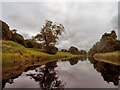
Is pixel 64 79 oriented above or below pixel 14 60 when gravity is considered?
below

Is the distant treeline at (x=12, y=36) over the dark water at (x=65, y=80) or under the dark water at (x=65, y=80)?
over

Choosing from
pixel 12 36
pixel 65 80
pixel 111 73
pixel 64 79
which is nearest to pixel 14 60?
pixel 64 79

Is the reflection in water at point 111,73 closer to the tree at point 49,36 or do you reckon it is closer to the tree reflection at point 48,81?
the tree reflection at point 48,81

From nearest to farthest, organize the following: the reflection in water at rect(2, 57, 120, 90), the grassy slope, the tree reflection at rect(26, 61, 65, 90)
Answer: the tree reflection at rect(26, 61, 65, 90) → the reflection in water at rect(2, 57, 120, 90) → the grassy slope

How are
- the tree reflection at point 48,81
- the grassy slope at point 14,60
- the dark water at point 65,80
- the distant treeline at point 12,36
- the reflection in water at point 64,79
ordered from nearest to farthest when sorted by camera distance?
the tree reflection at point 48,81, the dark water at point 65,80, the reflection in water at point 64,79, the grassy slope at point 14,60, the distant treeline at point 12,36

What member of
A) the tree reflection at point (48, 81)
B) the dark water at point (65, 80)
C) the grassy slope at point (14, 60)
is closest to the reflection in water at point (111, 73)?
the dark water at point (65, 80)

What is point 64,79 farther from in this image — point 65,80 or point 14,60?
point 14,60

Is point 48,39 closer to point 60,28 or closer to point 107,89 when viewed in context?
point 60,28

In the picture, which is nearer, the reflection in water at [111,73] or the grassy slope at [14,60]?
the reflection in water at [111,73]

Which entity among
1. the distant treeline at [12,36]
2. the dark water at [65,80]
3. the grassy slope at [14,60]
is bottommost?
the dark water at [65,80]

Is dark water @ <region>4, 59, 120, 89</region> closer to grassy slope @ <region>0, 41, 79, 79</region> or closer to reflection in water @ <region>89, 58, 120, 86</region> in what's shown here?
reflection in water @ <region>89, 58, 120, 86</region>

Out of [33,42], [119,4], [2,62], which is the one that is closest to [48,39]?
[33,42]

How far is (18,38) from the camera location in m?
65.9

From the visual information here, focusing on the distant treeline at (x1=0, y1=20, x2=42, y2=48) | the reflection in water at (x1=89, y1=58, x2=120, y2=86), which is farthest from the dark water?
the distant treeline at (x1=0, y1=20, x2=42, y2=48)
